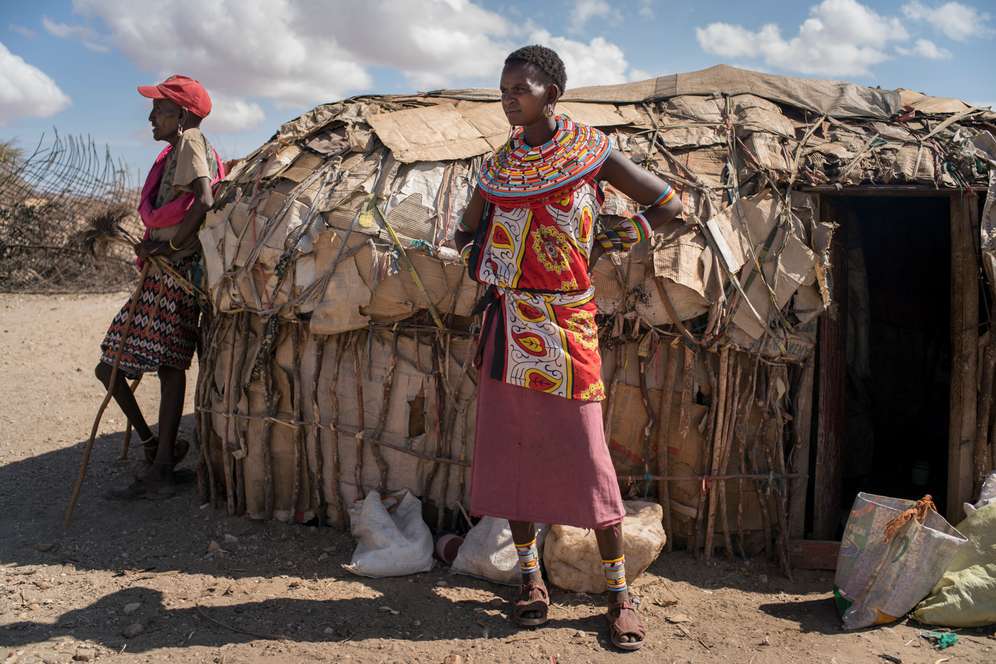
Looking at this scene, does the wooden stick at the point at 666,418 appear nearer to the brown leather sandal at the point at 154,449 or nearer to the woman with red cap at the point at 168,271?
the woman with red cap at the point at 168,271

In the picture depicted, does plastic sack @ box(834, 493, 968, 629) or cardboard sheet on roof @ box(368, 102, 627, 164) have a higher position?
cardboard sheet on roof @ box(368, 102, 627, 164)

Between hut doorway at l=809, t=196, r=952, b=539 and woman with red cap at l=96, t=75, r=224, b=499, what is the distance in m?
3.76

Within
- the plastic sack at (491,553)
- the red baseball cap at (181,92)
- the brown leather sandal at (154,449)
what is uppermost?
the red baseball cap at (181,92)

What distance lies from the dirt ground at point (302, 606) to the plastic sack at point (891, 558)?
9 cm

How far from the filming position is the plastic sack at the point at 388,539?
3.64 m

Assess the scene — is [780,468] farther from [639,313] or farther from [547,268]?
[547,268]

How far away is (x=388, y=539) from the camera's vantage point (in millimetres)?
3686

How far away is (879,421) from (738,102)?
2.45 meters

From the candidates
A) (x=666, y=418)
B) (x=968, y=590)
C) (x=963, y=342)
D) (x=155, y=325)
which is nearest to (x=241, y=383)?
(x=155, y=325)

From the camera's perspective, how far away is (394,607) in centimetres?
340

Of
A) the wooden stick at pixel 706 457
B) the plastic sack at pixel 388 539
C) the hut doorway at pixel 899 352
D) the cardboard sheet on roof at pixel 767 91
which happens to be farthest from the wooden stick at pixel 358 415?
the hut doorway at pixel 899 352

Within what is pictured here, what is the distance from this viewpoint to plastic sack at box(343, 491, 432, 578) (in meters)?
3.64

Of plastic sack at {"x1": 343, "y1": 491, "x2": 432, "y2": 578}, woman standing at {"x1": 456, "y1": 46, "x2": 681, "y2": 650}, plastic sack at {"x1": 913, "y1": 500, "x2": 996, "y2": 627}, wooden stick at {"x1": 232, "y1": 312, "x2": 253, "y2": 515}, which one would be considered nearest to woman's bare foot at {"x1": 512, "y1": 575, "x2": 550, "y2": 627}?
woman standing at {"x1": 456, "y1": 46, "x2": 681, "y2": 650}

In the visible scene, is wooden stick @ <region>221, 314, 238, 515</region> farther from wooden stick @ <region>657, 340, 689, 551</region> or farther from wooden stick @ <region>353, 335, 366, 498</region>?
wooden stick @ <region>657, 340, 689, 551</region>
